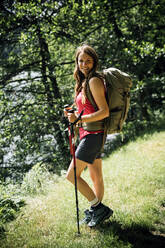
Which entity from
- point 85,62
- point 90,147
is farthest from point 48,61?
point 90,147

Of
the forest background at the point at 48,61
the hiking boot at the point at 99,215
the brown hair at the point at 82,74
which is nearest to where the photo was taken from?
the brown hair at the point at 82,74

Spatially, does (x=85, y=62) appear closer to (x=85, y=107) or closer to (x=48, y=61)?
(x=85, y=107)

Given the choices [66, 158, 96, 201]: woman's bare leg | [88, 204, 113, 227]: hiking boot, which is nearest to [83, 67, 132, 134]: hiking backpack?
A: [66, 158, 96, 201]: woman's bare leg

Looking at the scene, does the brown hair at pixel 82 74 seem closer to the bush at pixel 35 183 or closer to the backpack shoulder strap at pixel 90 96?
the backpack shoulder strap at pixel 90 96

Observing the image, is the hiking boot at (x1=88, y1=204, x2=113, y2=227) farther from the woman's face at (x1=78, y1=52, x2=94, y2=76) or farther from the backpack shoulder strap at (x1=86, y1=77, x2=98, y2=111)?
the woman's face at (x1=78, y1=52, x2=94, y2=76)

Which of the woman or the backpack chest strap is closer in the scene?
the woman

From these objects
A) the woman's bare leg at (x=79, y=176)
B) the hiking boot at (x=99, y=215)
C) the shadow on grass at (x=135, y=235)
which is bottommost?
the shadow on grass at (x=135, y=235)

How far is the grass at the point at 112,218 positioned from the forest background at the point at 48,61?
281 cm

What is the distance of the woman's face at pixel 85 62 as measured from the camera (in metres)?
3.01

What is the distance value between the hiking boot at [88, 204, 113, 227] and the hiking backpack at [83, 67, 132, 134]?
3.50ft

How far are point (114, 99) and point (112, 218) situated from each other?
5.58ft

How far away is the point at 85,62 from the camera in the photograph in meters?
3.02

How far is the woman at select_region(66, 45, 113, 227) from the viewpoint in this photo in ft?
9.37

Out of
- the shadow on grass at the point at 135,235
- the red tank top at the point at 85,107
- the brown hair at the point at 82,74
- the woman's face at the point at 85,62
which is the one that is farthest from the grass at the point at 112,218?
the woman's face at the point at 85,62
